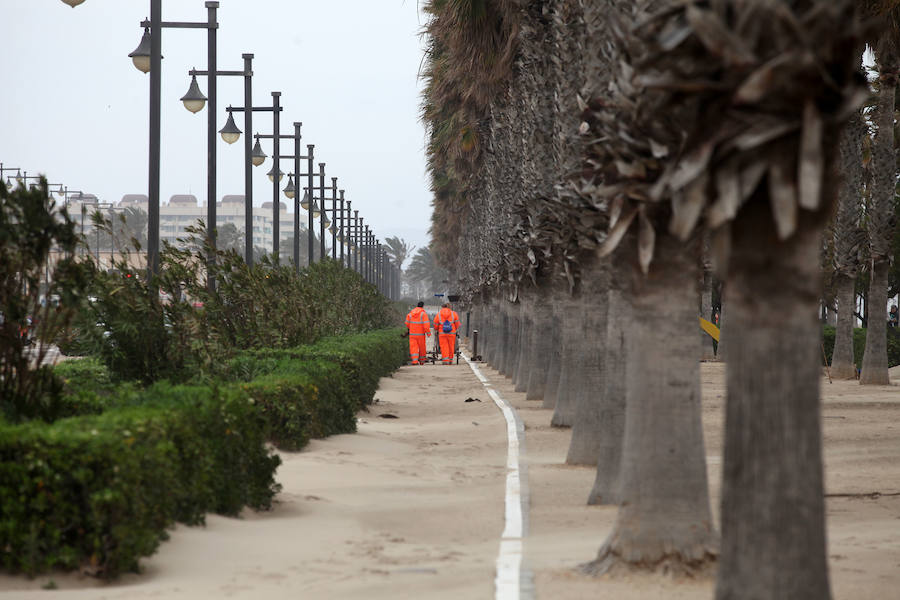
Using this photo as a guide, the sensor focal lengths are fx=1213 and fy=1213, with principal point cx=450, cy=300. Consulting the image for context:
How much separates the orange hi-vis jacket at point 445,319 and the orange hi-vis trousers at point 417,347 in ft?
2.65

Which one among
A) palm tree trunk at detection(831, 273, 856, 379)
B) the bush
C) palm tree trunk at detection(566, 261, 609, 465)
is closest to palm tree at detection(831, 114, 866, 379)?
Answer: palm tree trunk at detection(831, 273, 856, 379)

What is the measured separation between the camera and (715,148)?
466 cm

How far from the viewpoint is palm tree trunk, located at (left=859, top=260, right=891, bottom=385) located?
24328mm

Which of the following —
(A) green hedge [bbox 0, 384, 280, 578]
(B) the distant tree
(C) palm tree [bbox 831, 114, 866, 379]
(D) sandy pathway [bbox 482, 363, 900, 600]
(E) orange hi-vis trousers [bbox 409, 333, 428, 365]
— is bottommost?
(D) sandy pathway [bbox 482, 363, 900, 600]

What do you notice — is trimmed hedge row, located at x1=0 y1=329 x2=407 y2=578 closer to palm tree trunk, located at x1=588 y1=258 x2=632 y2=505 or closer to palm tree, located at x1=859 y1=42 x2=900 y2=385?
palm tree trunk, located at x1=588 y1=258 x2=632 y2=505

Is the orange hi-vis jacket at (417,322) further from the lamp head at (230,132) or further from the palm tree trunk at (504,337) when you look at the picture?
the lamp head at (230,132)

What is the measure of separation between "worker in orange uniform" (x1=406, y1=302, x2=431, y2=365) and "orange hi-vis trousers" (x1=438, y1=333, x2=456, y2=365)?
0.69m

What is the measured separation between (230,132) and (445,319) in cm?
1516

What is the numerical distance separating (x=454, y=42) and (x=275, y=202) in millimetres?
9659

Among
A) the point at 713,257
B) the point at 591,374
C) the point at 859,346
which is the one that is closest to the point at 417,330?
the point at 859,346

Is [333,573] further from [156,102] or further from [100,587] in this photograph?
[156,102]

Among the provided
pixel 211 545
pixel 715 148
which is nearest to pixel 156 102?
pixel 211 545

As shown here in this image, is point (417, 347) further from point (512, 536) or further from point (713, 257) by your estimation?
point (713, 257)

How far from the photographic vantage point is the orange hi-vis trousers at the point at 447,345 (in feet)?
124
